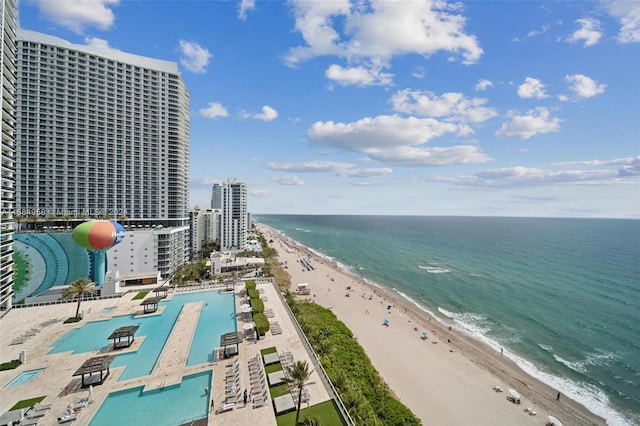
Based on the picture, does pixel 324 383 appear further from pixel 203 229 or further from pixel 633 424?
pixel 203 229

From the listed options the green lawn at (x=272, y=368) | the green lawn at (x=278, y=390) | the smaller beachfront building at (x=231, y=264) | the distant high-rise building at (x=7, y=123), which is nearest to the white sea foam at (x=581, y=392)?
the green lawn at (x=278, y=390)

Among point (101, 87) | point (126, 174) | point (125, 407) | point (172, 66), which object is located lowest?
point (125, 407)

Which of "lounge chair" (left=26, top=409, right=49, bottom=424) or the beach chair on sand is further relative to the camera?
the beach chair on sand

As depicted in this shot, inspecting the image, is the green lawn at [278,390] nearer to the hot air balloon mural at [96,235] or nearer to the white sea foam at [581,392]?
the white sea foam at [581,392]

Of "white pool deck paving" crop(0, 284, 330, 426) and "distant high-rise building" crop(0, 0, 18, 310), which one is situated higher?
"distant high-rise building" crop(0, 0, 18, 310)

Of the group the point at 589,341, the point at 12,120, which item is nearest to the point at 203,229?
the point at 12,120

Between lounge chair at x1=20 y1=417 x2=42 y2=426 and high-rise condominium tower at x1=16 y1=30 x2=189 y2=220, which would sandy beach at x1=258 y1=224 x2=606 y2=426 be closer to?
lounge chair at x1=20 y1=417 x2=42 y2=426

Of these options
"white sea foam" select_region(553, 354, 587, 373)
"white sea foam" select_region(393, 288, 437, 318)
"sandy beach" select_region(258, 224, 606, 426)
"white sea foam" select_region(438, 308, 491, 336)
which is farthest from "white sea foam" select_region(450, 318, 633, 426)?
"white sea foam" select_region(393, 288, 437, 318)

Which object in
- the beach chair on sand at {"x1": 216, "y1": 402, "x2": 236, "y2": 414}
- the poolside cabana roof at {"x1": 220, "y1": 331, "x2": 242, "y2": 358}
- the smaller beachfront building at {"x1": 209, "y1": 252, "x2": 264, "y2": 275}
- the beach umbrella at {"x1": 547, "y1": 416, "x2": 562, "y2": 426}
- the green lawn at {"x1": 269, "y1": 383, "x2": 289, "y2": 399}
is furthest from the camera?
the smaller beachfront building at {"x1": 209, "y1": 252, "x2": 264, "y2": 275}
